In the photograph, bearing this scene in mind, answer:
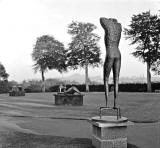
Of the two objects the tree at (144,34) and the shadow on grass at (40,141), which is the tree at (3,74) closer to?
the tree at (144,34)

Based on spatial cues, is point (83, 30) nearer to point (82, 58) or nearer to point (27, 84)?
point (82, 58)

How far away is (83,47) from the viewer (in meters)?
54.1

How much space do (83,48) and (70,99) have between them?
32118 mm

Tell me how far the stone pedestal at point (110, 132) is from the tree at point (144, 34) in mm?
39259

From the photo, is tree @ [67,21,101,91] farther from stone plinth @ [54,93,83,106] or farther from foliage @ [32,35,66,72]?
stone plinth @ [54,93,83,106]

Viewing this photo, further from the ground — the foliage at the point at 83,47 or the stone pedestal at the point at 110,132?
the foliage at the point at 83,47

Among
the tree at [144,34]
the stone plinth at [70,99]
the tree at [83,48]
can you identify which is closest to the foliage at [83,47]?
the tree at [83,48]

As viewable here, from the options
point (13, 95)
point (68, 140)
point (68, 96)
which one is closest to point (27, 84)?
point (13, 95)

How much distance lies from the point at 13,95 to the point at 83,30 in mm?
22039

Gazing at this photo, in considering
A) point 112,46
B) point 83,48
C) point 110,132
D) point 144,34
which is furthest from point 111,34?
point 83,48

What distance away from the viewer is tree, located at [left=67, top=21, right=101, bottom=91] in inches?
2124

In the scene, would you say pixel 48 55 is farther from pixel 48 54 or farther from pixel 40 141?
pixel 40 141

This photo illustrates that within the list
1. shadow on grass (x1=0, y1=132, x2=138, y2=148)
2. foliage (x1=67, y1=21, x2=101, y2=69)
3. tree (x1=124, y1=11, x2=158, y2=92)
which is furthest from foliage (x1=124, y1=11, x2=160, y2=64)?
shadow on grass (x1=0, y1=132, x2=138, y2=148)

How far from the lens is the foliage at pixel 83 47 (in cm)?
5394
